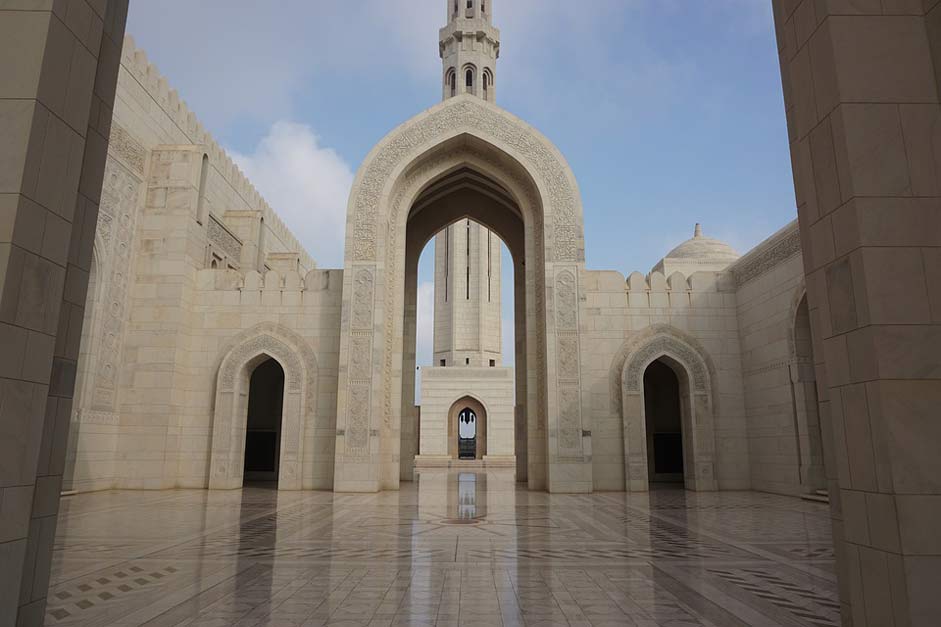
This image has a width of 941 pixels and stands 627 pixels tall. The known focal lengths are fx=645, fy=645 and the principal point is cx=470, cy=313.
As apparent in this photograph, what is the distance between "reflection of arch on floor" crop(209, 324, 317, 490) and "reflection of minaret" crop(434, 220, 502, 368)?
1520 centimetres

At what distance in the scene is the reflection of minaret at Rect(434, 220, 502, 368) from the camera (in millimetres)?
27656

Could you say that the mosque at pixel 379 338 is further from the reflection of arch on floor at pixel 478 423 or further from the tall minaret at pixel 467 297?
the tall minaret at pixel 467 297

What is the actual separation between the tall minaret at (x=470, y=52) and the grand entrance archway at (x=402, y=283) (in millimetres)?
10462

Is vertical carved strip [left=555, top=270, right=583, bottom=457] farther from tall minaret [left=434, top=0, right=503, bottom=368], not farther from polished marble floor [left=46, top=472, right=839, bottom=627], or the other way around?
tall minaret [left=434, top=0, right=503, bottom=368]

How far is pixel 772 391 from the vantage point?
37.2ft

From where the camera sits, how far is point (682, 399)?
1266 centimetres

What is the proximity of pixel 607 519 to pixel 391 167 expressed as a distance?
8.27 m

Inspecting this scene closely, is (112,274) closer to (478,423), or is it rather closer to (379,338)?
(379,338)

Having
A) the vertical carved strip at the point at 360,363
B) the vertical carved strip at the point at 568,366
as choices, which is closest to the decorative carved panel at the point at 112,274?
the vertical carved strip at the point at 360,363

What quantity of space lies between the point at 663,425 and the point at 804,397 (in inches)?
224

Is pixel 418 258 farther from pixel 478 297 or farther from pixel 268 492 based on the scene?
pixel 478 297

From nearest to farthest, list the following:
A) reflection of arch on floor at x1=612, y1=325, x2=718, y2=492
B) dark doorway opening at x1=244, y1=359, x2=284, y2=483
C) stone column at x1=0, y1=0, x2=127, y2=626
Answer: stone column at x1=0, y1=0, x2=127, y2=626 → reflection of arch on floor at x1=612, y1=325, x2=718, y2=492 → dark doorway opening at x1=244, y1=359, x2=284, y2=483

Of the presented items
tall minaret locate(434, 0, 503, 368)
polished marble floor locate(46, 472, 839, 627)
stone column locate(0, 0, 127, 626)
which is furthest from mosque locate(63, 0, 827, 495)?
tall minaret locate(434, 0, 503, 368)

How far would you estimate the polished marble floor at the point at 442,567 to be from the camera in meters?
3.41
